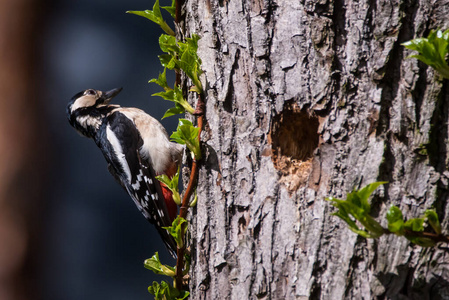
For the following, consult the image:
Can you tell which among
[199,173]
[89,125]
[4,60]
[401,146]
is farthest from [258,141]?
[4,60]

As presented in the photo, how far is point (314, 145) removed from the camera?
1.27 metres

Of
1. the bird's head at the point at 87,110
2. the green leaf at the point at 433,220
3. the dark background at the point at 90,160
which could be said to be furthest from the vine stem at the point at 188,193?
the dark background at the point at 90,160

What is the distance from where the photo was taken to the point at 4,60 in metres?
2.78

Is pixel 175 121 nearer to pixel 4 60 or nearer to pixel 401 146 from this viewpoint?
pixel 4 60

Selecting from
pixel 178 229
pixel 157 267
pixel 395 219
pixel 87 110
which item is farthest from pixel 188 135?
pixel 87 110

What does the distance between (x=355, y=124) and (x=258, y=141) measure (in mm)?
272

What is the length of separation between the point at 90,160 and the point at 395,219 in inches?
120

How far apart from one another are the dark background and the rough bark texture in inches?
79.8

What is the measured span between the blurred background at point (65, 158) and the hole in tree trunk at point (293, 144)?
1972mm

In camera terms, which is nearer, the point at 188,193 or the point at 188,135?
the point at 188,135

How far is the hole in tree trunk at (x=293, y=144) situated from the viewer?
4.15ft

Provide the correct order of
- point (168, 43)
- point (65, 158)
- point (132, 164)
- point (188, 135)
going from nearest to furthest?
point (188, 135) < point (168, 43) < point (132, 164) < point (65, 158)

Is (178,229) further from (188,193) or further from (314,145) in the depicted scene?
(314,145)

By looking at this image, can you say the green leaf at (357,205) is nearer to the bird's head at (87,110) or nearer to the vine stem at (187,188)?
the vine stem at (187,188)
